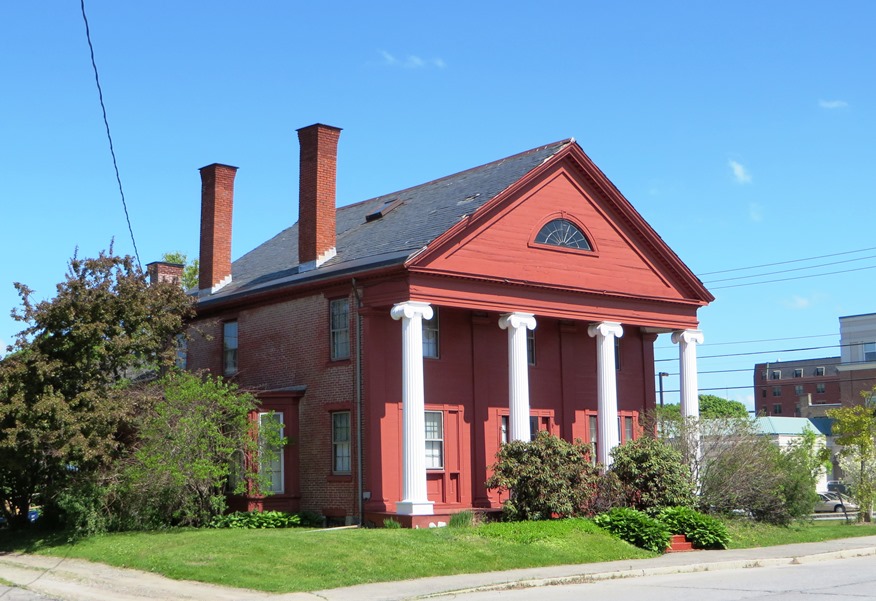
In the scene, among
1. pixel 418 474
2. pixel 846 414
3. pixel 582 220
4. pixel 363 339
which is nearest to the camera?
pixel 418 474

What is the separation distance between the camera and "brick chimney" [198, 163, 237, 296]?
111 feet

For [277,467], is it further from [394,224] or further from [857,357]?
[857,357]

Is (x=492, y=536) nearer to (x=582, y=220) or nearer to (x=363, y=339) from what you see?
(x=363, y=339)

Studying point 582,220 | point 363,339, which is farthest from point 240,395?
point 582,220

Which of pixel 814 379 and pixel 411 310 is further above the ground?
pixel 814 379

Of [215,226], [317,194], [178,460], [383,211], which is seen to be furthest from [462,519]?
[215,226]

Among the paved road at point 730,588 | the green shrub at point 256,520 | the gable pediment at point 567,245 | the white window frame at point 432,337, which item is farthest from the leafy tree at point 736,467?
the green shrub at point 256,520

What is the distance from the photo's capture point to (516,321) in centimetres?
2716

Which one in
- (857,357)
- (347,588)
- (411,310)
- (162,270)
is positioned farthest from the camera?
(857,357)

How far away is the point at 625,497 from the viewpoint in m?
25.5

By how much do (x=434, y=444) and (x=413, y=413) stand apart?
2.89 m

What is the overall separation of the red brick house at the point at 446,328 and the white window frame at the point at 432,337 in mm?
61

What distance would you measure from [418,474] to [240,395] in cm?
562

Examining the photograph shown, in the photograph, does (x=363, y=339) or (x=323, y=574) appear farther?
(x=363, y=339)
